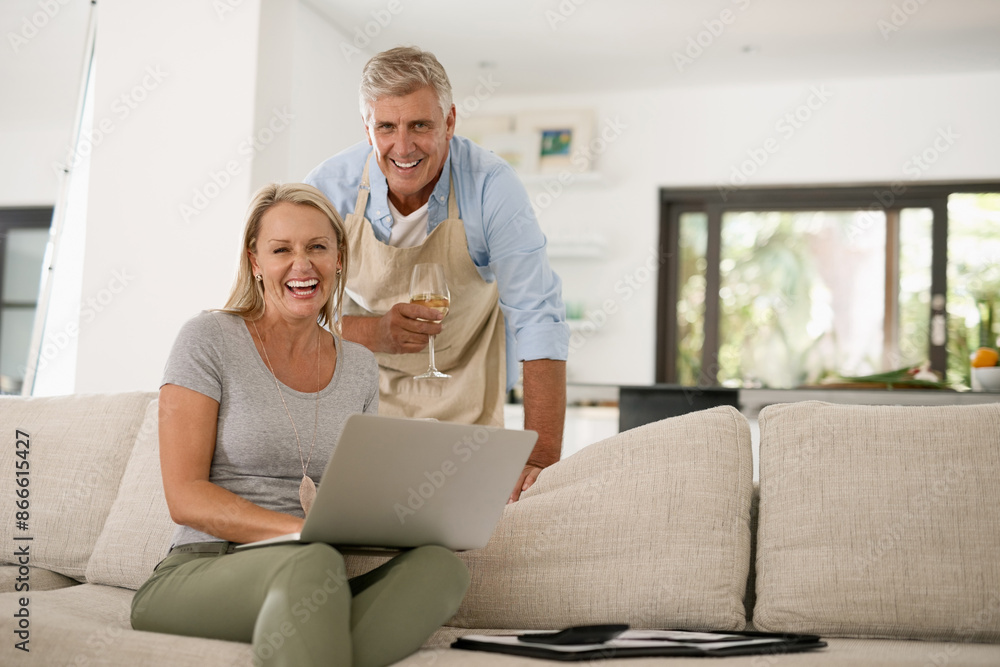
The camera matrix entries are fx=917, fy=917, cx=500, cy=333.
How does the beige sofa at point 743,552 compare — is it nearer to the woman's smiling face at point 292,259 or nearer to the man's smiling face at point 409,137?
the woman's smiling face at point 292,259

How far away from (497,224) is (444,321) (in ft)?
0.96

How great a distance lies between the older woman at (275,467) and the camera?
1303mm

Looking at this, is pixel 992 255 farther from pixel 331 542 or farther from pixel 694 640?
pixel 331 542

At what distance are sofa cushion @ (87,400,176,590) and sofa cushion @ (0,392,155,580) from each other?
99 millimetres

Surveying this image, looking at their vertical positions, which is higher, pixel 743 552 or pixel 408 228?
pixel 408 228

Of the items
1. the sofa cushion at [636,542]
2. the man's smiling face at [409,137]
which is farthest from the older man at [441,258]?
the sofa cushion at [636,542]

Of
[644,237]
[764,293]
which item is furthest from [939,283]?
[644,237]

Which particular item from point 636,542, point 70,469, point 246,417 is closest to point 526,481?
point 636,542

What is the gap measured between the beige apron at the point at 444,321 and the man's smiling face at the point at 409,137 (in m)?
0.11

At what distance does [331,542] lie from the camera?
1.40 metres

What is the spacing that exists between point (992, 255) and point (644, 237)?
1881mm

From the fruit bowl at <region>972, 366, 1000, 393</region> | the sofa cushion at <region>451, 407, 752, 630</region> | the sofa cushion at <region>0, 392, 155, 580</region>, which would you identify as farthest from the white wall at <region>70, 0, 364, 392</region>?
the fruit bowl at <region>972, 366, 1000, 393</region>

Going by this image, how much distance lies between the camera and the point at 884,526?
1.61 meters

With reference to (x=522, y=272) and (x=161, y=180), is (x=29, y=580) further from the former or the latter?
(x=161, y=180)
